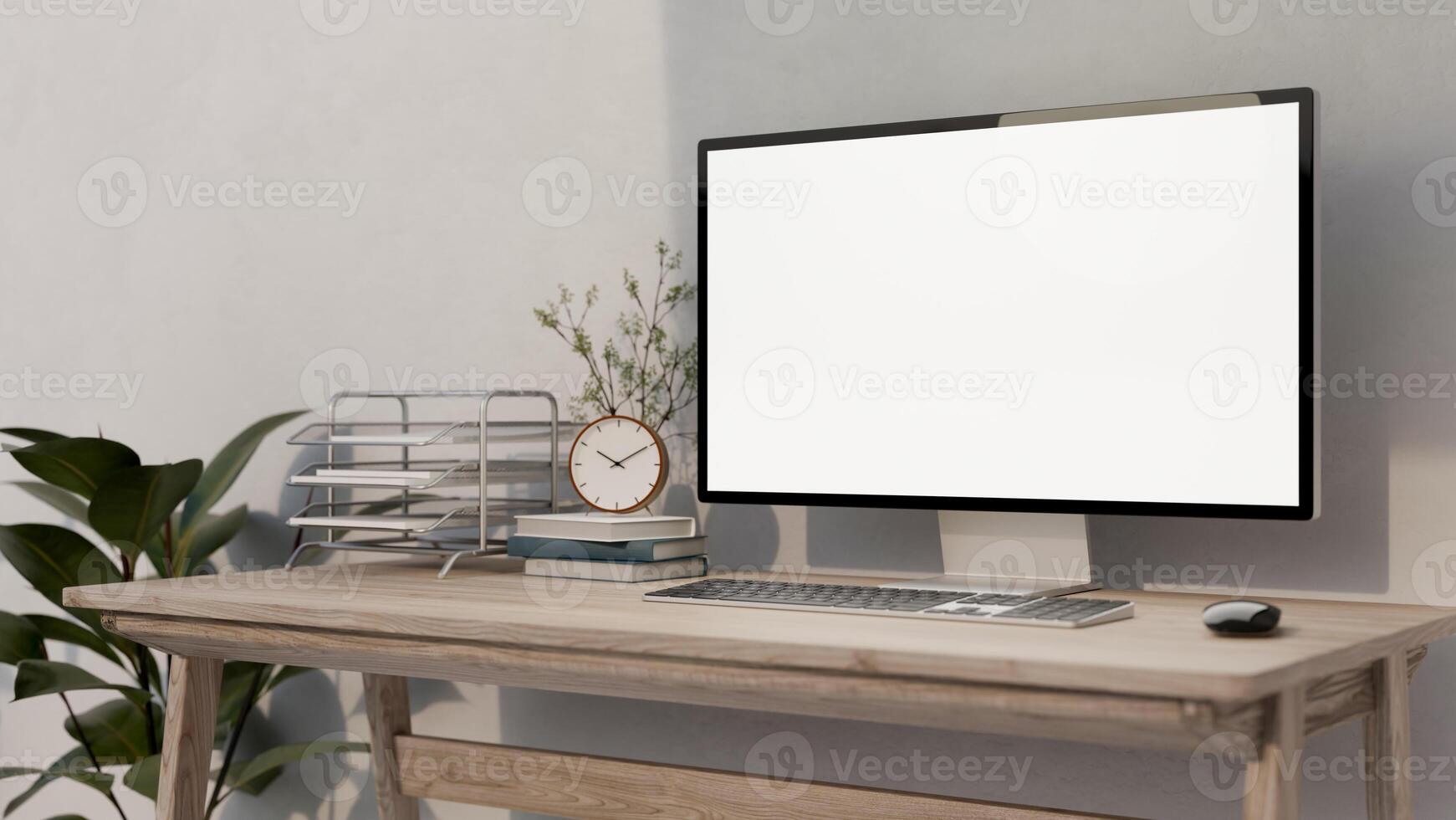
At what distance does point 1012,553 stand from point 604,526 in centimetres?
53

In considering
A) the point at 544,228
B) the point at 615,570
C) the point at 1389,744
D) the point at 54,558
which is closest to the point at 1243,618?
the point at 1389,744

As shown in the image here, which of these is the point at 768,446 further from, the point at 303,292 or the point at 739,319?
the point at 303,292

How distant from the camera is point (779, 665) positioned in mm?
1219

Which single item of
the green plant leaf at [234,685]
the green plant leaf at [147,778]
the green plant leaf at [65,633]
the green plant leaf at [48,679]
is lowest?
the green plant leaf at [147,778]

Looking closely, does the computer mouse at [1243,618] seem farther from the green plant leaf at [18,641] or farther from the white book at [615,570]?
the green plant leaf at [18,641]

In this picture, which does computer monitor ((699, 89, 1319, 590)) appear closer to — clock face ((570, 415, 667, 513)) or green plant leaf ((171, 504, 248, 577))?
clock face ((570, 415, 667, 513))

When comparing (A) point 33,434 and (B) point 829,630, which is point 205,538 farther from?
(B) point 829,630

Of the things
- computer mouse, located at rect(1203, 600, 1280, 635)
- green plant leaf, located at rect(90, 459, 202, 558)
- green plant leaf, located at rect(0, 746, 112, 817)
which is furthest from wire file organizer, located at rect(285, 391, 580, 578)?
computer mouse, located at rect(1203, 600, 1280, 635)

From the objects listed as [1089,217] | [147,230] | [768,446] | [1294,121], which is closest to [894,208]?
[1089,217]

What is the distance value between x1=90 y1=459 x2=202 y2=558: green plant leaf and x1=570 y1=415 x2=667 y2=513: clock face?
1.91 feet

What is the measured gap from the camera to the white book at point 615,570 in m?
1.74

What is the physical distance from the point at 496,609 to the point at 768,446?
469mm

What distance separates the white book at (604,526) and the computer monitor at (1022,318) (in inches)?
3.0

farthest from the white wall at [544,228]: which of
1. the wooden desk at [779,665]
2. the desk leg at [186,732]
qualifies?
the desk leg at [186,732]
